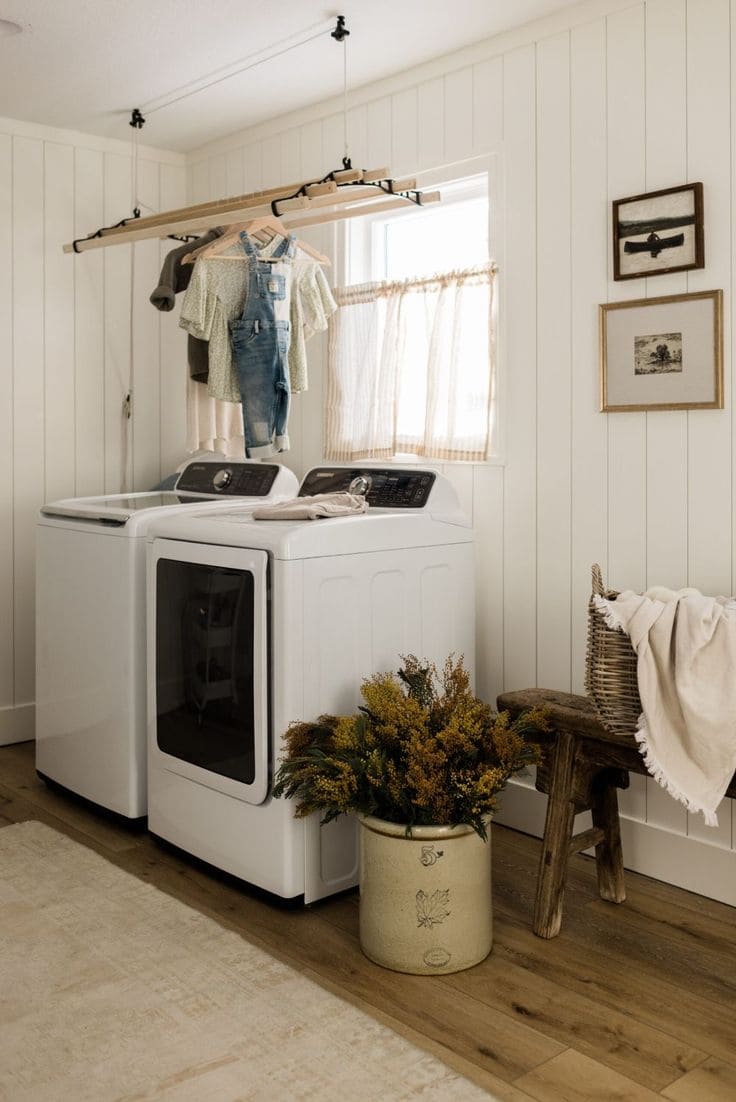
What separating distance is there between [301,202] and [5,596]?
2106 mm

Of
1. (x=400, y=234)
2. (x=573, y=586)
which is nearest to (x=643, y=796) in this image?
(x=573, y=586)

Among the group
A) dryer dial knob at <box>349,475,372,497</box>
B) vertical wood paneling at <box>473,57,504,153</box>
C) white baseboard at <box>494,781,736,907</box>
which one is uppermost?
vertical wood paneling at <box>473,57,504,153</box>

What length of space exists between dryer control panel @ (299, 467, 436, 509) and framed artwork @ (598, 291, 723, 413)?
1.85ft

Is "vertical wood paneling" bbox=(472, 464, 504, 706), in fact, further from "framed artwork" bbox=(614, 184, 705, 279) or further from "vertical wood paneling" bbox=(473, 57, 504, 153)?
"vertical wood paneling" bbox=(473, 57, 504, 153)

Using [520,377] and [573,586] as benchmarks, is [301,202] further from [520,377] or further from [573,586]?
[573,586]

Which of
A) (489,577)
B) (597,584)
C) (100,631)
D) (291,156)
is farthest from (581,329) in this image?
(100,631)

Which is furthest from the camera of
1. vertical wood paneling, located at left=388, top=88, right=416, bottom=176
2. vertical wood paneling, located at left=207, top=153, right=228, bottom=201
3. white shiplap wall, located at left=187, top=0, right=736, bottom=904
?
vertical wood paneling, located at left=207, top=153, right=228, bottom=201

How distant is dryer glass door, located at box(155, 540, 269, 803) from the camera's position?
251cm

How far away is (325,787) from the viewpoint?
227 cm

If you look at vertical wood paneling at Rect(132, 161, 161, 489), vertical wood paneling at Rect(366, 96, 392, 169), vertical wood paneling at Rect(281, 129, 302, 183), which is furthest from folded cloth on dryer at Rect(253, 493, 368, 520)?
vertical wood paneling at Rect(132, 161, 161, 489)

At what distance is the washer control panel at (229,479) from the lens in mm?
3459

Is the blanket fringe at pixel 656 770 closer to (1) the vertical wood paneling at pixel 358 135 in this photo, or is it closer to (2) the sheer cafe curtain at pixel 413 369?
(2) the sheer cafe curtain at pixel 413 369

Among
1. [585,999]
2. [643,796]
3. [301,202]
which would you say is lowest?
→ [585,999]

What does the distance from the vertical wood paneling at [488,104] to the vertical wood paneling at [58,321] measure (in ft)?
5.89
